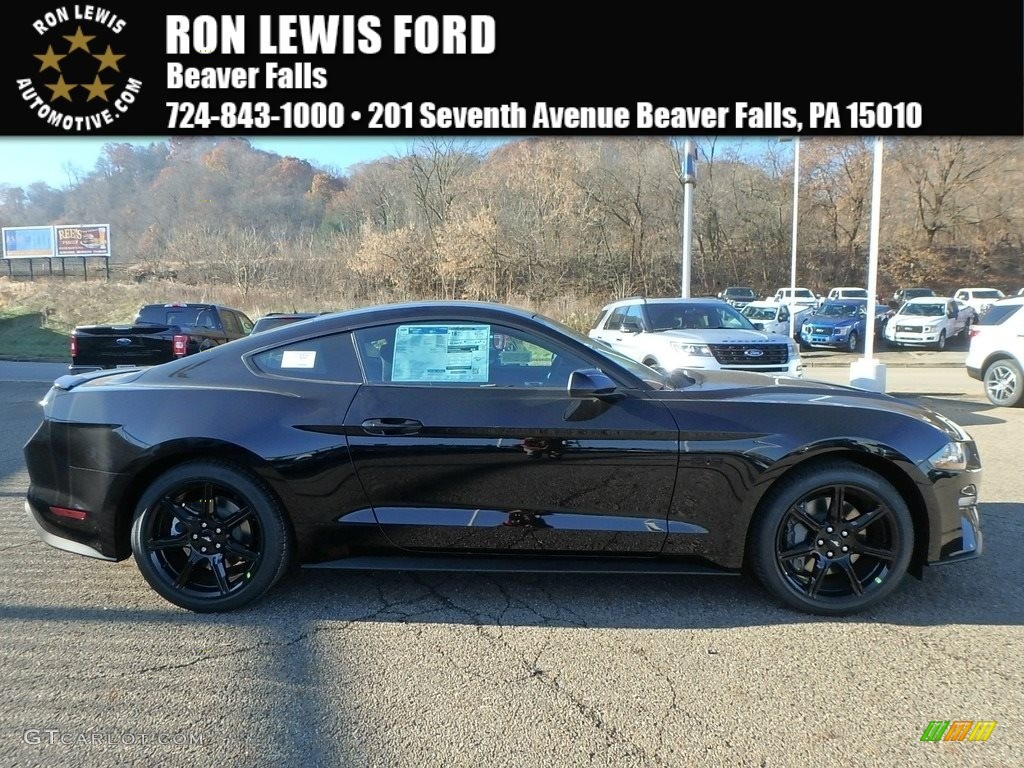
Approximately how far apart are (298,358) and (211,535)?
1004 mm

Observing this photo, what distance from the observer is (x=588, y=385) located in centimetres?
327

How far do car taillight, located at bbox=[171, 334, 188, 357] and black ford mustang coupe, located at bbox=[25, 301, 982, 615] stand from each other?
7.61 meters

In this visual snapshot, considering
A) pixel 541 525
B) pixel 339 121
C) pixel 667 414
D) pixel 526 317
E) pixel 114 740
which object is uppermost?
pixel 339 121

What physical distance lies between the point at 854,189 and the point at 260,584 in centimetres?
5137

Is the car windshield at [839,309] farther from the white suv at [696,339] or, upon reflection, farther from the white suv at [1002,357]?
the white suv at [696,339]

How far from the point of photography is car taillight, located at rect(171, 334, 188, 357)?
412 inches

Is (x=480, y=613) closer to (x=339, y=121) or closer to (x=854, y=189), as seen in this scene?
(x=339, y=121)

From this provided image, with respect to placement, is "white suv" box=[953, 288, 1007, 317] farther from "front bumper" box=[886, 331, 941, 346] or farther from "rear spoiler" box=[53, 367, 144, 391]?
"rear spoiler" box=[53, 367, 144, 391]

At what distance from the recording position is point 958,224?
151ft

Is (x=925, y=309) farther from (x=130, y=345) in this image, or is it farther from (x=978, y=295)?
(x=130, y=345)

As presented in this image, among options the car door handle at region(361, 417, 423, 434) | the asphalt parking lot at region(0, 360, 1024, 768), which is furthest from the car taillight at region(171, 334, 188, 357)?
the car door handle at region(361, 417, 423, 434)

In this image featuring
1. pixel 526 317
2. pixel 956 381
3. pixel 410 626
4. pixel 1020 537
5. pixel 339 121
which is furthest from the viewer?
pixel 956 381

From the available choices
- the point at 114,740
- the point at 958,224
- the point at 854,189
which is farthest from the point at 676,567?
the point at 958,224

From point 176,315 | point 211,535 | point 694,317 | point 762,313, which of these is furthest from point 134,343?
point 762,313
